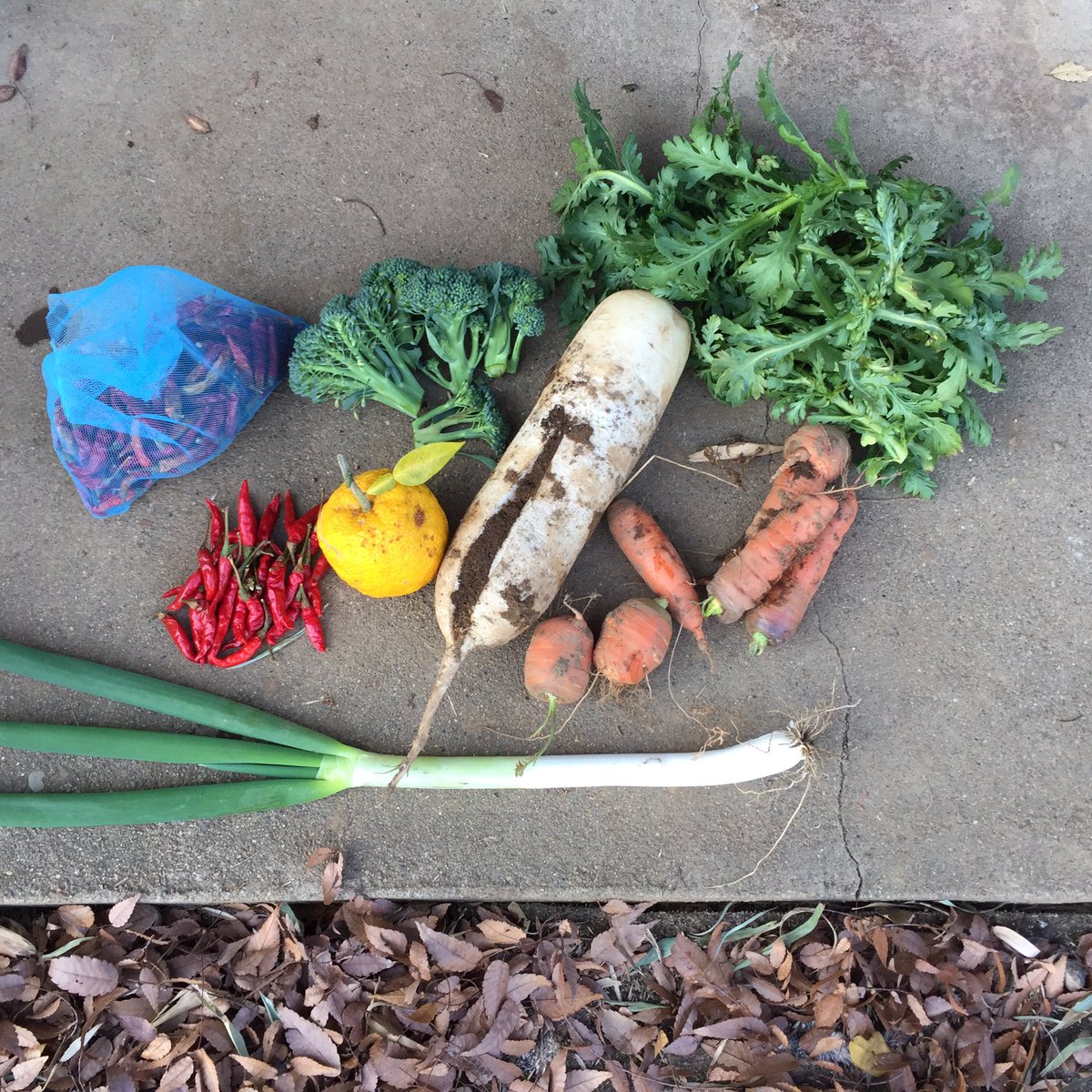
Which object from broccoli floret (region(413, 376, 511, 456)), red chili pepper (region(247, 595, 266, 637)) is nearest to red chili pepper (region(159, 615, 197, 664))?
red chili pepper (region(247, 595, 266, 637))

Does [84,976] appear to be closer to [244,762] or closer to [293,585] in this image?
[244,762]

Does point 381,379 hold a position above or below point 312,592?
above

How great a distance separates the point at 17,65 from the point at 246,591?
7.38 ft

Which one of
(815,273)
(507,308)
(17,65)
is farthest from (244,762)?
(17,65)

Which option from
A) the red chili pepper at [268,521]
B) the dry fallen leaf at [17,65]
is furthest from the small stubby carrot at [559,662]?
the dry fallen leaf at [17,65]

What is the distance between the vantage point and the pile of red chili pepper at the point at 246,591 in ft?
8.80

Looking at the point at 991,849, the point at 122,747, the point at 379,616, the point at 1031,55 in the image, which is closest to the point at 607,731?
the point at 379,616

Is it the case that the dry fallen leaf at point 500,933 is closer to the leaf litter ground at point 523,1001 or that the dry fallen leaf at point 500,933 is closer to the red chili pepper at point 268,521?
the leaf litter ground at point 523,1001

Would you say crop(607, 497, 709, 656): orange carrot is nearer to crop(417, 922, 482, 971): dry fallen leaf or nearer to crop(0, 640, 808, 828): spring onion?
crop(0, 640, 808, 828): spring onion

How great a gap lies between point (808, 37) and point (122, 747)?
11.9 ft

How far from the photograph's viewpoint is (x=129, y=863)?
272cm

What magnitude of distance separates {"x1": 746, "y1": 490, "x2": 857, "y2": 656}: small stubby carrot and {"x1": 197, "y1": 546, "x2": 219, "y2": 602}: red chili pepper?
190 centimetres

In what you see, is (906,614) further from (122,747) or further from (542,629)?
(122,747)

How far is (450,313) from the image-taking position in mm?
2541
